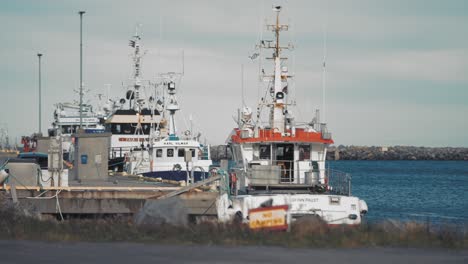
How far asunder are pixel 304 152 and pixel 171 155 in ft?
69.6

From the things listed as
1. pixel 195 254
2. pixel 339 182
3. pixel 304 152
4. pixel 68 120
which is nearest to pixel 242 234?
pixel 195 254

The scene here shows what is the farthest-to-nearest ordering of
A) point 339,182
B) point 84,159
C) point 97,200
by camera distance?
point 84,159, point 339,182, point 97,200

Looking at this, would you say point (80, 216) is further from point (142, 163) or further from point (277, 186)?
point (142, 163)

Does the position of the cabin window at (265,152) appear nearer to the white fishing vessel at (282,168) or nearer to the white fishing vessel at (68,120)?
the white fishing vessel at (282,168)

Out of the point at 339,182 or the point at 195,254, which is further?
the point at 339,182

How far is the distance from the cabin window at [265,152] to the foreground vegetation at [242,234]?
9305mm

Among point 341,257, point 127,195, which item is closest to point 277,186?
point 127,195

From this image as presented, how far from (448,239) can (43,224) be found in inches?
363

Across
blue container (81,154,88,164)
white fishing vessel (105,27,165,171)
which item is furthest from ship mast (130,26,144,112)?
blue container (81,154,88,164)

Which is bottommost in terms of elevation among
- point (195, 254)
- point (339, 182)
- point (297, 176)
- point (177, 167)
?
point (177, 167)

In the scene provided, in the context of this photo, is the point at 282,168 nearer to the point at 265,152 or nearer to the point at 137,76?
the point at 265,152

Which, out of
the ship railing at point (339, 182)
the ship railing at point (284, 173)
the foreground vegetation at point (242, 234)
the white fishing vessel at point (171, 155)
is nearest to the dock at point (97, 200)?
the ship railing at point (284, 173)

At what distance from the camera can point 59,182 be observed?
27828mm

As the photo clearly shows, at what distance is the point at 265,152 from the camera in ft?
92.5
